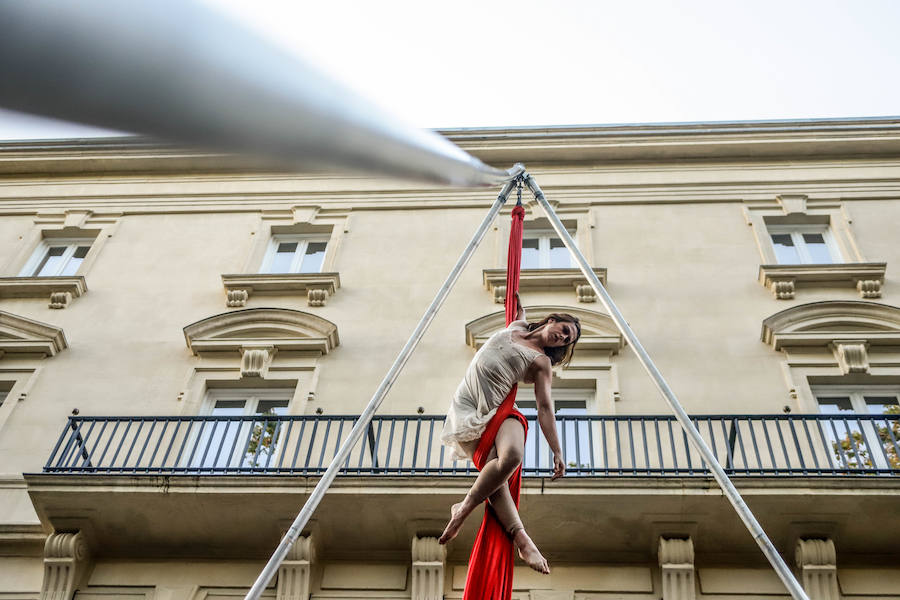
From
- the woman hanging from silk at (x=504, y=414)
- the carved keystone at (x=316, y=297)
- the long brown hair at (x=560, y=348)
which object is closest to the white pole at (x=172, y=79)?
the woman hanging from silk at (x=504, y=414)

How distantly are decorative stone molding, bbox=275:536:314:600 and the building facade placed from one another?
20 millimetres

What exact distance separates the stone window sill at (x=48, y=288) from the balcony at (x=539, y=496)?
3.83m

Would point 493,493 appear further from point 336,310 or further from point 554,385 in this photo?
point 336,310

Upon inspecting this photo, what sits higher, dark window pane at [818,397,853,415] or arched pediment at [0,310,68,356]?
arched pediment at [0,310,68,356]

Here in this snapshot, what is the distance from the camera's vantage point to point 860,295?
11422 mm

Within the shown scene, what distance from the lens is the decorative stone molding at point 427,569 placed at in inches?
321

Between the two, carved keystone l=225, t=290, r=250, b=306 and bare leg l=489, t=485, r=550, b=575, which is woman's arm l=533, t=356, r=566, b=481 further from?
carved keystone l=225, t=290, r=250, b=306

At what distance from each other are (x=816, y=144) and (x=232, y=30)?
14576 mm

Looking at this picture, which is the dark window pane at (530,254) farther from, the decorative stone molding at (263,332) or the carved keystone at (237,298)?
the carved keystone at (237,298)

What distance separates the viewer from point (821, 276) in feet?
38.3

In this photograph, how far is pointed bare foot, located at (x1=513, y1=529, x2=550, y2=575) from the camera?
4.80m

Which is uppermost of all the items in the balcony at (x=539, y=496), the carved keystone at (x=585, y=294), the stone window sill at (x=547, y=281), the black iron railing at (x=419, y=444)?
the stone window sill at (x=547, y=281)

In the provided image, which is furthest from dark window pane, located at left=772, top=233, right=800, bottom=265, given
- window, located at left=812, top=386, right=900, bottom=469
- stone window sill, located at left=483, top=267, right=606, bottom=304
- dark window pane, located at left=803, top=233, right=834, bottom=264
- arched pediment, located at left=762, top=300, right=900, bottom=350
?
stone window sill, located at left=483, top=267, right=606, bottom=304

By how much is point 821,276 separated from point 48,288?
1187cm
